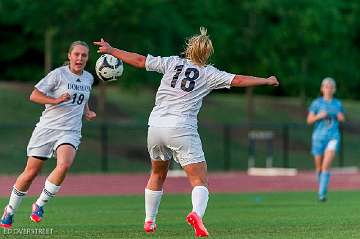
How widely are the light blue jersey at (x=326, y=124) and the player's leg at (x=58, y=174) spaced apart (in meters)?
7.99

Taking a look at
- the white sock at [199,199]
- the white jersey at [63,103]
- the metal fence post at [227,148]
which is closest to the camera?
the white sock at [199,199]

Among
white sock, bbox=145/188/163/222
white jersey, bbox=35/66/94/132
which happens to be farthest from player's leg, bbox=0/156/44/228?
white sock, bbox=145/188/163/222

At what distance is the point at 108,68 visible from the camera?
1298 cm

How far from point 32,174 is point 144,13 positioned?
1034 inches

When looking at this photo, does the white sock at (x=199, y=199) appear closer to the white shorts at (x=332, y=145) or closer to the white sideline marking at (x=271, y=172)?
the white shorts at (x=332, y=145)

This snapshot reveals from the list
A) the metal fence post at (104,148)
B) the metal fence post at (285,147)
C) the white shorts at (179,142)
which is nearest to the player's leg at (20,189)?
the white shorts at (179,142)

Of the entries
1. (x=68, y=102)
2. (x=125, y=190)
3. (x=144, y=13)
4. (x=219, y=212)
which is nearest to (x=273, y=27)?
(x=144, y=13)

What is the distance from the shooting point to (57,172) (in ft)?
42.4

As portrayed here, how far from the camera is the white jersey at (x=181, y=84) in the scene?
11.8 m

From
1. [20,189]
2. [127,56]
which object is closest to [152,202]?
[20,189]

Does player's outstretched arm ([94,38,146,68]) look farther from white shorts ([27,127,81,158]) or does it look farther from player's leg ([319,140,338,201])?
player's leg ([319,140,338,201])

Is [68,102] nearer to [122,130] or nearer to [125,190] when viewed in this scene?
[125,190]

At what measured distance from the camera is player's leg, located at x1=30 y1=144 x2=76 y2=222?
12898 millimetres

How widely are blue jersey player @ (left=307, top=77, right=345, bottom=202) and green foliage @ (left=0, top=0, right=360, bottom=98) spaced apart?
60.6ft
